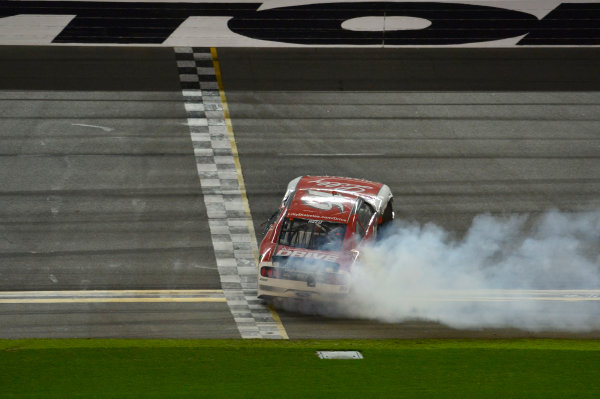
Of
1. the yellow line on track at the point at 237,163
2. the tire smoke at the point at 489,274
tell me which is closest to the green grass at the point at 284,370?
the yellow line on track at the point at 237,163

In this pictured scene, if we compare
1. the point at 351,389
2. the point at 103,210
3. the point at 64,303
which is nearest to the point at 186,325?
the point at 64,303

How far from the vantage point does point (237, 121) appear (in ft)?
75.8

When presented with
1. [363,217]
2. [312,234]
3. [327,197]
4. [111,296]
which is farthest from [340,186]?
[111,296]

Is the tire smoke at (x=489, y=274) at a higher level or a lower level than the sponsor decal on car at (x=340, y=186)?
lower

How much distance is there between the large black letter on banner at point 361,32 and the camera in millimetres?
26594

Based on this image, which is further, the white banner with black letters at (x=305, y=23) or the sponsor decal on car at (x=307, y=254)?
the white banner with black letters at (x=305, y=23)

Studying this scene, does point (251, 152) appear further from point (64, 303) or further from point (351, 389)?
point (351, 389)

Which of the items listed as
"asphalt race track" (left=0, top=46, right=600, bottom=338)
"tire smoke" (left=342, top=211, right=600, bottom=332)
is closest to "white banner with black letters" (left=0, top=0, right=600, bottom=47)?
"asphalt race track" (left=0, top=46, right=600, bottom=338)

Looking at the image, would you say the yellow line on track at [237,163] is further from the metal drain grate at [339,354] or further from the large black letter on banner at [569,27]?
the large black letter on banner at [569,27]

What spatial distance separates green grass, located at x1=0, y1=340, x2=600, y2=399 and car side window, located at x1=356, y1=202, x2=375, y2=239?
8.46 ft

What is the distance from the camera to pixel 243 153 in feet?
71.1

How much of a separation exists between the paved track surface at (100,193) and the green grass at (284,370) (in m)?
1.45

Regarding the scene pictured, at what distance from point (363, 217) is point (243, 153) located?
6233 mm

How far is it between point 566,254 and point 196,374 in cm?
875
